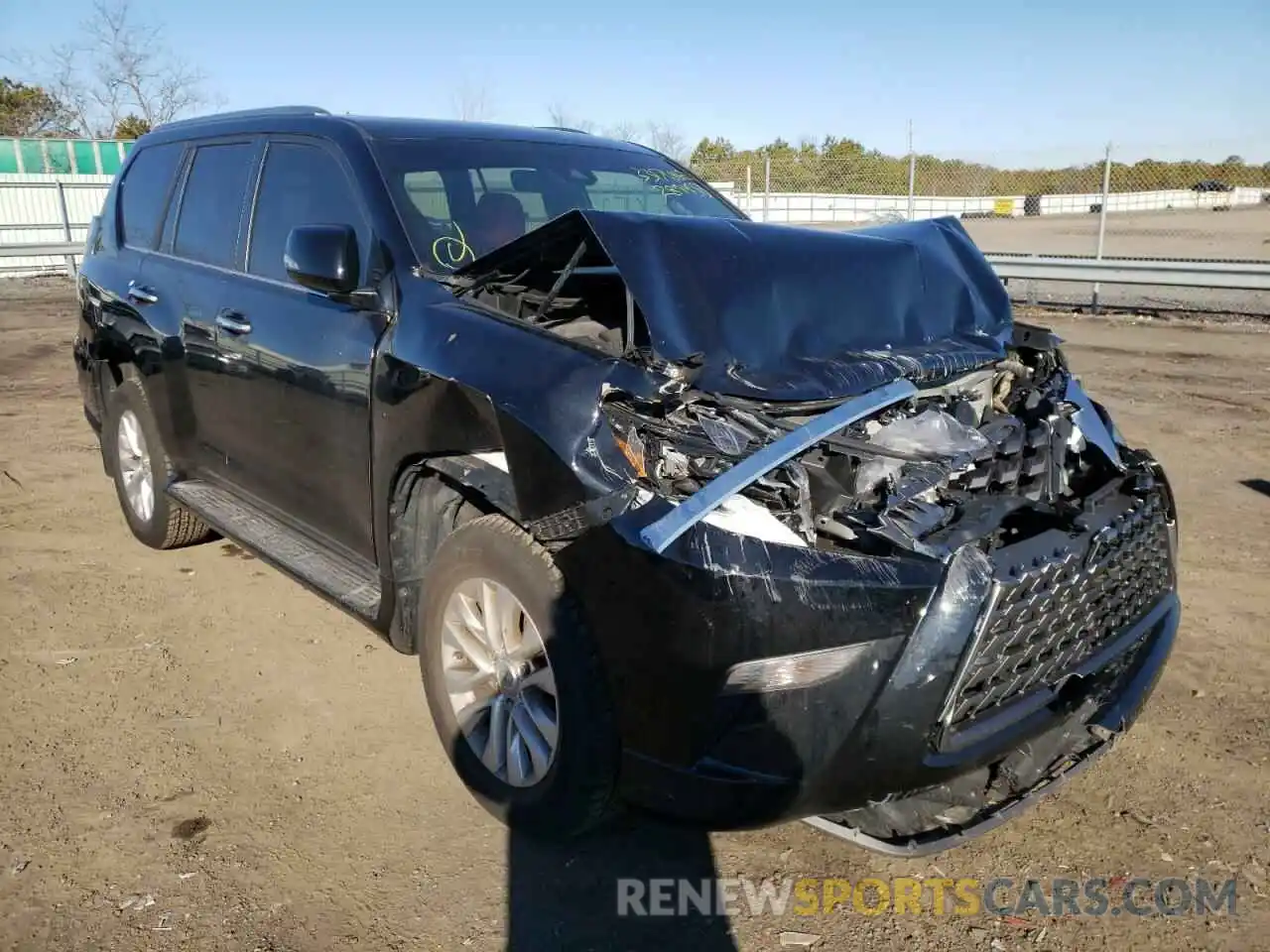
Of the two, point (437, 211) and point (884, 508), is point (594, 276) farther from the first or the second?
point (884, 508)

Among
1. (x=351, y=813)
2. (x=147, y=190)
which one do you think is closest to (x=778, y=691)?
(x=351, y=813)

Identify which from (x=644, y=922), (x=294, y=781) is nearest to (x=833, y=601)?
(x=644, y=922)

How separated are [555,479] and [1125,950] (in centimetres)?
180

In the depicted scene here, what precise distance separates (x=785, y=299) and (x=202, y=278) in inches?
104

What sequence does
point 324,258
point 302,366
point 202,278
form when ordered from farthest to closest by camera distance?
point 202,278, point 302,366, point 324,258

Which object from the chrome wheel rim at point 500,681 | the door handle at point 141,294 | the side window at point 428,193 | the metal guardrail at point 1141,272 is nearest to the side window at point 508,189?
the side window at point 428,193

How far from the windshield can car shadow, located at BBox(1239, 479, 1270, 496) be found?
3.62 meters

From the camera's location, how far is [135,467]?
16.9 ft

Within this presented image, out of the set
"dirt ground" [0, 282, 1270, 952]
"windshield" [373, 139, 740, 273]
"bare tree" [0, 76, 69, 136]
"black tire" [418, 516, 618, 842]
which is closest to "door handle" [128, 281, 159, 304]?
"dirt ground" [0, 282, 1270, 952]

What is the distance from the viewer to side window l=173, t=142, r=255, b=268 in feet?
13.7

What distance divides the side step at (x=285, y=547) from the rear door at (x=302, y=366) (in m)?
0.07

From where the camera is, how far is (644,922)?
2.56 meters

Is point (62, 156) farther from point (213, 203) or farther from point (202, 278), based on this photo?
point (202, 278)

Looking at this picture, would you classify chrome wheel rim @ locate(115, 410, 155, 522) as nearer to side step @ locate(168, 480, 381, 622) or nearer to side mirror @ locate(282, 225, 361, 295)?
side step @ locate(168, 480, 381, 622)
